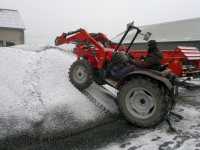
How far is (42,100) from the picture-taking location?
6.46 m

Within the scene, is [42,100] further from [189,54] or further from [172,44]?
[172,44]

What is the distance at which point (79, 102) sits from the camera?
6629 mm

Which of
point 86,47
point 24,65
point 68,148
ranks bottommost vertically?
point 68,148

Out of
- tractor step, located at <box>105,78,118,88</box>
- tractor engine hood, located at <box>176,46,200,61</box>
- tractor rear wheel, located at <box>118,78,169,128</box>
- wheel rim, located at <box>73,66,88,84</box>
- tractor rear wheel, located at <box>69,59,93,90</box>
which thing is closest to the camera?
tractor rear wheel, located at <box>118,78,169,128</box>

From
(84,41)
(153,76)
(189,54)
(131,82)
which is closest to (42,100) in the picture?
(84,41)

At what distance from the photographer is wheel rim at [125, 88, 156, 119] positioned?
5574 millimetres

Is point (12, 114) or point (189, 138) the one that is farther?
point (12, 114)

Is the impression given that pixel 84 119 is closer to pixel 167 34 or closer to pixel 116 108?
pixel 116 108

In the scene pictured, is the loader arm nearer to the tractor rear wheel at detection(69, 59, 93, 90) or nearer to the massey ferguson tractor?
the massey ferguson tractor

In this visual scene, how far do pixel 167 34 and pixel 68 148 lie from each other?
24823 millimetres

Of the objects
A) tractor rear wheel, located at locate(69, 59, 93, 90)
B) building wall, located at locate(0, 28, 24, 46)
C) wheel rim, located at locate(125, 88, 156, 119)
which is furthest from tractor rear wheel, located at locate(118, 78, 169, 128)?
building wall, located at locate(0, 28, 24, 46)

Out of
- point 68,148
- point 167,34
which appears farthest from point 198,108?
point 167,34

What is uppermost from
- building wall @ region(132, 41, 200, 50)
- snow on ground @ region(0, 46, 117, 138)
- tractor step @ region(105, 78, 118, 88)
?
building wall @ region(132, 41, 200, 50)

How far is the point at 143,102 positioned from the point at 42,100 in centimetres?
240
